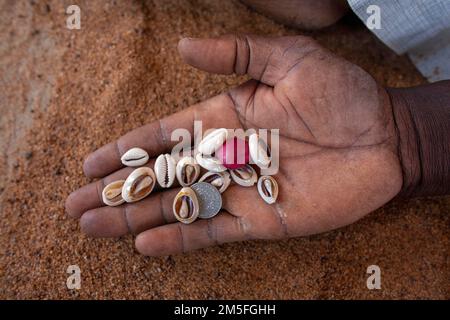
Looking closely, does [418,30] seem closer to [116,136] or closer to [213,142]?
[213,142]

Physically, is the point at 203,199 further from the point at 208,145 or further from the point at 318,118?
the point at 318,118

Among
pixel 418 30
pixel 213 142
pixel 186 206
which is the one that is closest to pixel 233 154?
pixel 213 142

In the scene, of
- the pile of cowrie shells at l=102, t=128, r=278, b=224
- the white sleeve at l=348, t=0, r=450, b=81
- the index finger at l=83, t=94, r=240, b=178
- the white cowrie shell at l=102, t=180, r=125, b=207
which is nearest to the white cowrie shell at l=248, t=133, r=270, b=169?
the pile of cowrie shells at l=102, t=128, r=278, b=224

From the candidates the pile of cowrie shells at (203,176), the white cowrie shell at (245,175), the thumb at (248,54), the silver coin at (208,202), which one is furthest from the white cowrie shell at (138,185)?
the thumb at (248,54)

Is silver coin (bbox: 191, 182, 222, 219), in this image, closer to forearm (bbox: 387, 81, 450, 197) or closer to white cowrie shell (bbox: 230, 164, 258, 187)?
white cowrie shell (bbox: 230, 164, 258, 187)

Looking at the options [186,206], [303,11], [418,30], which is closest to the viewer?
[186,206]

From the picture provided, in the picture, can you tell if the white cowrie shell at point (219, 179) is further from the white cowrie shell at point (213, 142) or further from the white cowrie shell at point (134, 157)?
the white cowrie shell at point (134, 157)
